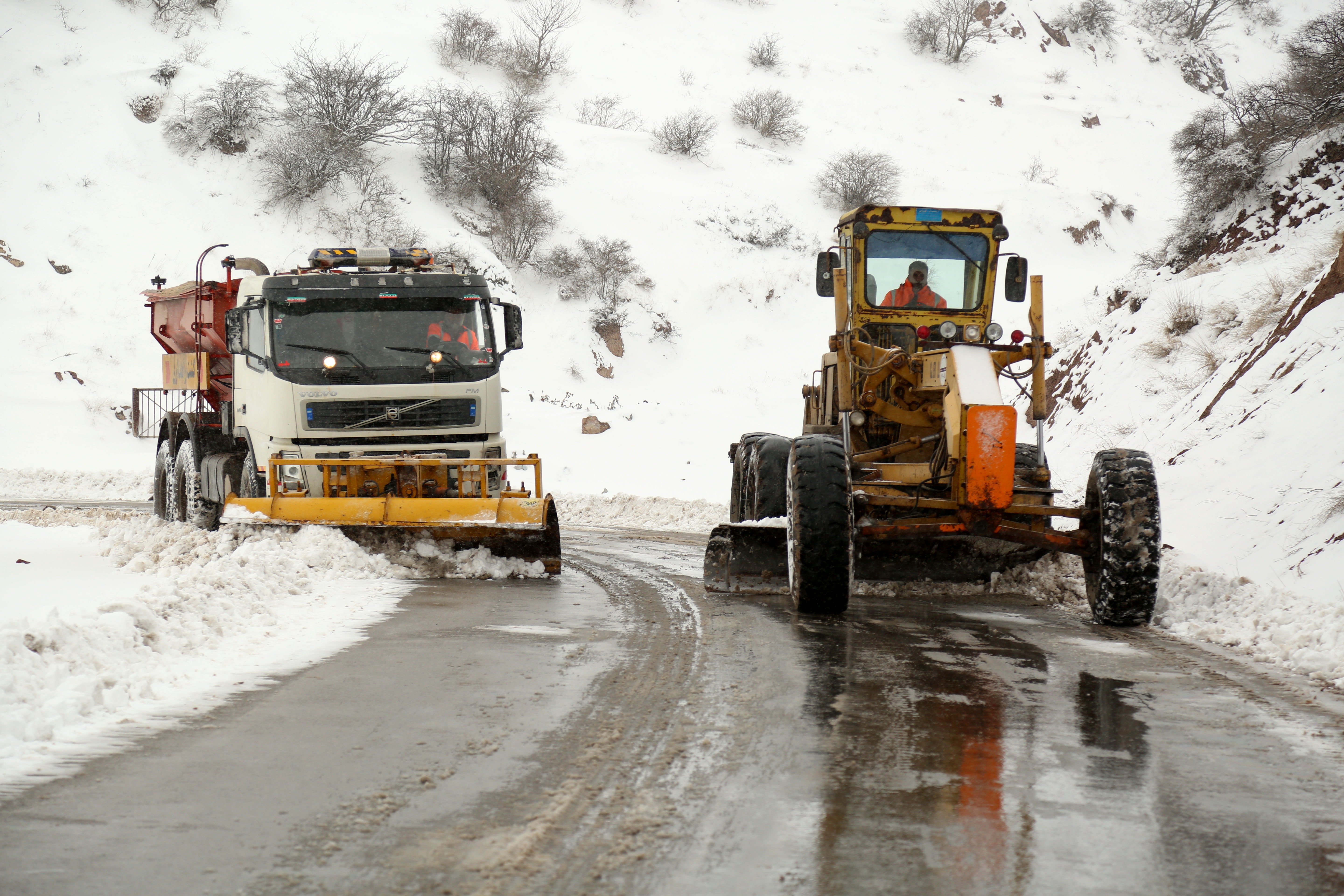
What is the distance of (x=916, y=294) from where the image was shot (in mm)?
10266

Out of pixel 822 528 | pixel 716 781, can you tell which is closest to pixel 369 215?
pixel 822 528

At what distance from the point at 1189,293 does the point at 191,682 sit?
18123 millimetres

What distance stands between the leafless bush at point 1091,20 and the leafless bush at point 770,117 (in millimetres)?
20501

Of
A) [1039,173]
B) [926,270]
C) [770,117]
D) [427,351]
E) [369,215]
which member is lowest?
[427,351]

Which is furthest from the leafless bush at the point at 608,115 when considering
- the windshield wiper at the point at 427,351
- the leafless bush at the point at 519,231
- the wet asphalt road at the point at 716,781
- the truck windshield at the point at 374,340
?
the wet asphalt road at the point at 716,781

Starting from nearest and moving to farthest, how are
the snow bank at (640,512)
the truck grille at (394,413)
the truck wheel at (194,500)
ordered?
1. the truck grille at (394,413)
2. the truck wheel at (194,500)
3. the snow bank at (640,512)

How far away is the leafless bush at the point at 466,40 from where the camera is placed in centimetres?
5034

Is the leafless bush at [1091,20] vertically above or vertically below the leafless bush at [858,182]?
above

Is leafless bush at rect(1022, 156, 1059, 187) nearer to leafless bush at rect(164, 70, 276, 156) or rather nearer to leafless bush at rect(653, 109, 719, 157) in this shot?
leafless bush at rect(653, 109, 719, 157)

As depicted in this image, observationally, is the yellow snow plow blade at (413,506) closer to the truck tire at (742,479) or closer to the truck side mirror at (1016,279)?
the truck tire at (742,479)

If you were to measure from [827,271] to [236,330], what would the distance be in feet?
19.2

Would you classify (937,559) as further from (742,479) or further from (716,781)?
(716,781)

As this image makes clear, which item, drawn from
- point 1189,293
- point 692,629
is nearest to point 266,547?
point 692,629

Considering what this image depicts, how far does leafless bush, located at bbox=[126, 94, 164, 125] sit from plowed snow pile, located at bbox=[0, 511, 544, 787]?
1192 inches
